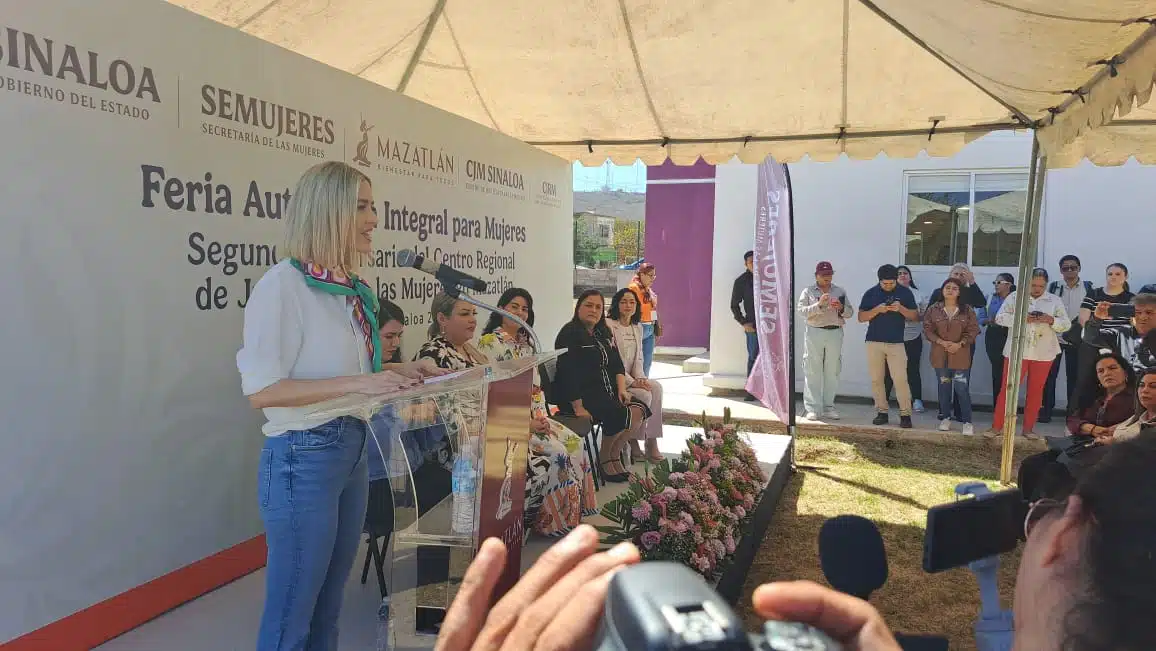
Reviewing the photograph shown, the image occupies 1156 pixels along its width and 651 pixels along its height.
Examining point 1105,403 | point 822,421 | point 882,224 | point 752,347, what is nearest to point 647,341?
point 752,347

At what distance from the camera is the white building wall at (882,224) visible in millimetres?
Result: 8383

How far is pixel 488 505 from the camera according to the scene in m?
2.19

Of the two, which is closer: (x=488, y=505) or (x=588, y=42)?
(x=488, y=505)

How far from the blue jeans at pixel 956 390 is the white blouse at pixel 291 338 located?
7.44m

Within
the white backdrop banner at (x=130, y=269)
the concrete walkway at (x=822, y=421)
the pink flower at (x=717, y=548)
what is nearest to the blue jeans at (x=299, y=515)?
the white backdrop banner at (x=130, y=269)

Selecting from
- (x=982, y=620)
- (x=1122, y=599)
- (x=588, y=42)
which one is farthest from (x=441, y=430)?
(x=588, y=42)

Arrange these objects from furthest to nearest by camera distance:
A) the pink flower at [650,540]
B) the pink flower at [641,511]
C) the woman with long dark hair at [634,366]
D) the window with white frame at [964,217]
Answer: the window with white frame at [964,217]
the woman with long dark hair at [634,366]
the pink flower at [641,511]
the pink flower at [650,540]

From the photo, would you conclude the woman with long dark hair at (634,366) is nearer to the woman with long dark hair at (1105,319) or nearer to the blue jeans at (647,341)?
the blue jeans at (647,341)

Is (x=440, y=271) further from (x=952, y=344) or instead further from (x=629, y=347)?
(x=952, y=344)

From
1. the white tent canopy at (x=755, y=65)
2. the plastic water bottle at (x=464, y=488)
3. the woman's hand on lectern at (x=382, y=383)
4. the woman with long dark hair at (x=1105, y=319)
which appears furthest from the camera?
the woman with long dark hair at (x=1105, y=319)

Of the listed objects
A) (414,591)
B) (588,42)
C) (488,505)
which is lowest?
(414,591)

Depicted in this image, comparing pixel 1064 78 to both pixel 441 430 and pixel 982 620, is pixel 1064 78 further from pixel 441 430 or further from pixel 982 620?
pixel 441 430

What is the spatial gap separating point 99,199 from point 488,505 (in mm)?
1816

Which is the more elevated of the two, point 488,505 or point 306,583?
point 488,505
